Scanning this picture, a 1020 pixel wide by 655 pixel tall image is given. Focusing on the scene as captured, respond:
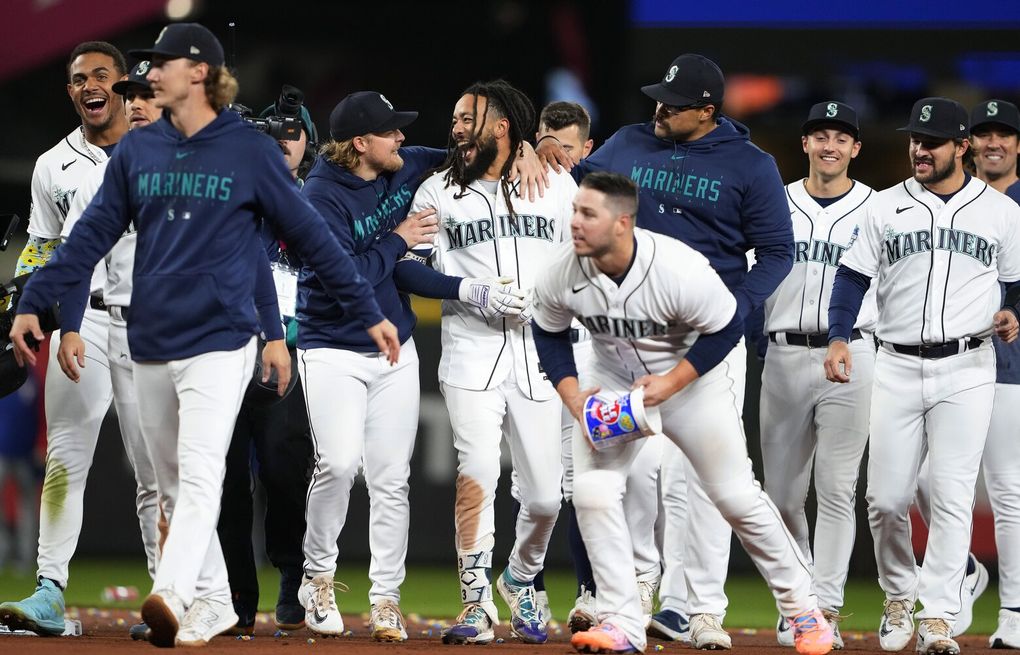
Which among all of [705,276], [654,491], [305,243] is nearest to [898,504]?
[654,491]

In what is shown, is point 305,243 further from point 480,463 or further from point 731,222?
point 731,222

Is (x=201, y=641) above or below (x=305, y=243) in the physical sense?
below

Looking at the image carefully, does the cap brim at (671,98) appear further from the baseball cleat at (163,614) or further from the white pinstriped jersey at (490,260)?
the baseball cleat at (163,614)

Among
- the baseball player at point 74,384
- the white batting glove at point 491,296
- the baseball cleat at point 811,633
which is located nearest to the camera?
the baseball cleat at point 811,633

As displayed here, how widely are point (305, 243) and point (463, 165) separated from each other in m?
1.32

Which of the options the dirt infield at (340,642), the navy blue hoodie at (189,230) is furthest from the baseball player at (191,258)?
the dirt infield at (340,642)

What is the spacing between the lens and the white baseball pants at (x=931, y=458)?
6.52 metres

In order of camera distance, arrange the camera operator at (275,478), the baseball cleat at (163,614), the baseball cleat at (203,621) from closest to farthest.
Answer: the baseball cleat at (163,614) < the baseball cleat at (203,621) < the camera operator at (275,478)

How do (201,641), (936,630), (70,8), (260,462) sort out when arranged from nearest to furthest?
(201,641) → (936,630) → (260,462) → (70,8)

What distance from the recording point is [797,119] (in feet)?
50.1

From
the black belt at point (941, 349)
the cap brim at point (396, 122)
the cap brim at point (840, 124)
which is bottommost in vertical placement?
the black belt at point (941, 349)

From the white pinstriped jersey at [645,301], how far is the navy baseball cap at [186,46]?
1539mm

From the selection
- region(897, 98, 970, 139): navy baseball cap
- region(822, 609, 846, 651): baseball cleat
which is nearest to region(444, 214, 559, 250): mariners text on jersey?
region(897, 98, 970, 139): navy baseball cap

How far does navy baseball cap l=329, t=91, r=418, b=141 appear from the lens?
21.8 feet
